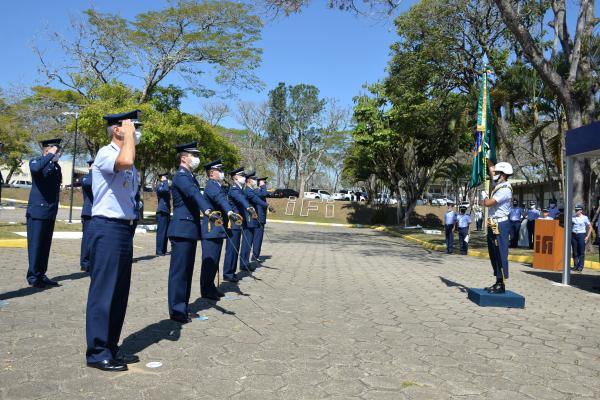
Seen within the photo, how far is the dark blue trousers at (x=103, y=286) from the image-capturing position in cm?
390

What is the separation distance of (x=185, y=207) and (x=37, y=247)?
8.88ft

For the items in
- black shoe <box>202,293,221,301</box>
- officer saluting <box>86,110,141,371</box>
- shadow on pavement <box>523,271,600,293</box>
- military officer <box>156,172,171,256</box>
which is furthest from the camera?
military officer <box>156,172,171,256</box>

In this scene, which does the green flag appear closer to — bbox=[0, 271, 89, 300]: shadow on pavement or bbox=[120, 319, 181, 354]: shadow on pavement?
bbox=[120, 319, 181, 354]: shadow on pavement

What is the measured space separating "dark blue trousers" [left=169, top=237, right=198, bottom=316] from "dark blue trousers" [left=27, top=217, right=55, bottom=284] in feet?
8.15

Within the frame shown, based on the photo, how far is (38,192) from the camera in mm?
7074

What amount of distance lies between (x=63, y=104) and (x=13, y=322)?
2414 centimetres

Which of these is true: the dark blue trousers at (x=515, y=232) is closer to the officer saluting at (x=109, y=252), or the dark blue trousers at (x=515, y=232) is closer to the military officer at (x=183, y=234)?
the military officer at (x=183, y=234)

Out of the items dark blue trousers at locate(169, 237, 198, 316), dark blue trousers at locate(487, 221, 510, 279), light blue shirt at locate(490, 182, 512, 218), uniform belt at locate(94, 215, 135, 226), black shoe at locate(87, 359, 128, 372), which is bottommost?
black shoe at locate(87, 359, 128, 372)

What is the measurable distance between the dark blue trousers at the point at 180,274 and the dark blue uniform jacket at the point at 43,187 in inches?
101

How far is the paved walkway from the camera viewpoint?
3.74 m

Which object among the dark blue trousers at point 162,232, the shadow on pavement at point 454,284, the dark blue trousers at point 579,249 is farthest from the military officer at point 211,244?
the dark blue trousers at point 579,249

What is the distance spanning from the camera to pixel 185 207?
5.63 m

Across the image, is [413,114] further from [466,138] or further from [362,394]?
[362,394]

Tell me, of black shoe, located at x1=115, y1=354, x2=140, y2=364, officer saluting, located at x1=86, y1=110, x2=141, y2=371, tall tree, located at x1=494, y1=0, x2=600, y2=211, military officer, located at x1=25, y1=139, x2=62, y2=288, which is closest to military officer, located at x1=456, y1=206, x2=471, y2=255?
tall tree, located at x1=494, y1=0, x2=600, y2=211
